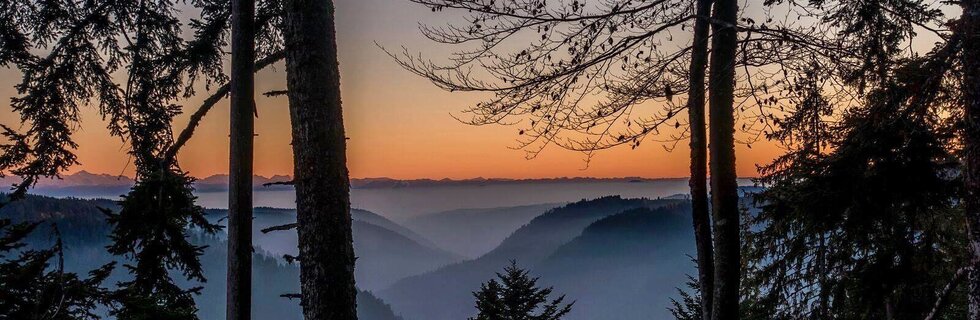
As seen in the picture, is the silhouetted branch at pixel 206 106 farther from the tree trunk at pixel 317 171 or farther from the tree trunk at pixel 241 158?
the tree trunk at pixel 317 171

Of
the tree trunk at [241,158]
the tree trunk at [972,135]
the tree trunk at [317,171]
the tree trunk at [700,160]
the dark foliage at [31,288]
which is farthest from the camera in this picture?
the tree trunk at [700,160]

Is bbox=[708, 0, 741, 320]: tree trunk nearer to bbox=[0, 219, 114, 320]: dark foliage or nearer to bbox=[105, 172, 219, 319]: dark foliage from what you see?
bbox=[0, 219, 114, 320]: dark foliage

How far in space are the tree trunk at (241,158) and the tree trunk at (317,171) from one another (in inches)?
32.3

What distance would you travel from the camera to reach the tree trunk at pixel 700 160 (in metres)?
5.83

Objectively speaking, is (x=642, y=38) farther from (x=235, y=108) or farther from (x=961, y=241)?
(x=961, y=241)

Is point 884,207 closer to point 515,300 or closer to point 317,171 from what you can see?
point 317,171

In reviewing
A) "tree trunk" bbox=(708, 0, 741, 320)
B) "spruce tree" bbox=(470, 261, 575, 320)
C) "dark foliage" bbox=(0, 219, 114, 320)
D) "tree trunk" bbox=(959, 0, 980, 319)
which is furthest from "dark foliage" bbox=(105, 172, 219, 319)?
"spruce tree" bbox=(470, 261, 575, 320)

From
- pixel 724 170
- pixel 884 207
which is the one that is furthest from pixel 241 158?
pixel 884 207

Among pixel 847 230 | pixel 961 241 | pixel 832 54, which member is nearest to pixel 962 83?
pixel 832 54

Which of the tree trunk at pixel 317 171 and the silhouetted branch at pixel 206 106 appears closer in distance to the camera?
the tree trunk at pixel 317 171

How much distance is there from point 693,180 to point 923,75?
2289 millimetres

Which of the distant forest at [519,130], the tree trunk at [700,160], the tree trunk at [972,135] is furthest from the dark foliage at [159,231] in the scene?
the tree trunk at [972,135]

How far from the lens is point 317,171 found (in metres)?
4.41

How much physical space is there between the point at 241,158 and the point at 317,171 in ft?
3.87
